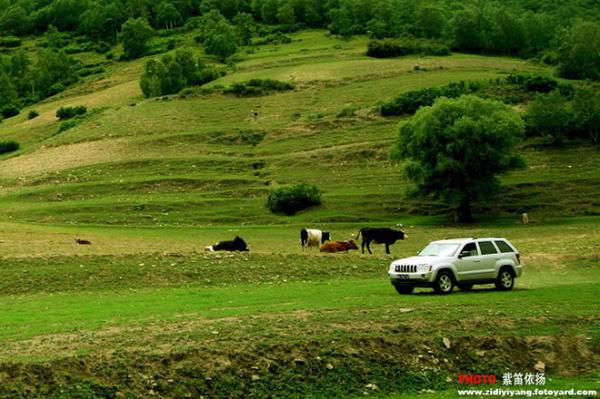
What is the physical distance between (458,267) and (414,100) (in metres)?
94.7

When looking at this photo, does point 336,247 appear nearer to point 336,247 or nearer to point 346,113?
point 336,247

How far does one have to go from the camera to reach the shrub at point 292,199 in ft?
279

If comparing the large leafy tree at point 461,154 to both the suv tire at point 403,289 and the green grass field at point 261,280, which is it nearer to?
the green grass field at point 261,280

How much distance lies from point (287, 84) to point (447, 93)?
105 feet

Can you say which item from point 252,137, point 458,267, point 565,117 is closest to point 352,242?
point 458,267

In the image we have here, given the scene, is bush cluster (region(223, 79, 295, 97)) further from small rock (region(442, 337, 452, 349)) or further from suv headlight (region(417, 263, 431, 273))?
small rock (region(442, 337, 452, 349))

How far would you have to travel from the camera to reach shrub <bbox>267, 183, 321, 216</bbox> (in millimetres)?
85188

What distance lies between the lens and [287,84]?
A: 14825cm

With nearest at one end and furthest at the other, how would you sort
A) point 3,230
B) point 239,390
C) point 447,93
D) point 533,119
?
1. point 239,390
2. point 3,230
3. point 533,119
4. point 447,93

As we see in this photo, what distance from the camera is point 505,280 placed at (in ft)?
116

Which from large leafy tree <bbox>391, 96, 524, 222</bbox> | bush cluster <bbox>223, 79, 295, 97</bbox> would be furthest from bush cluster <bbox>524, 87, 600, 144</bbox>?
bush cluster <bbox>223, 79, 295, 97</bbox>

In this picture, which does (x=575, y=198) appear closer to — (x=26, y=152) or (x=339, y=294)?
(x=339, y=294)

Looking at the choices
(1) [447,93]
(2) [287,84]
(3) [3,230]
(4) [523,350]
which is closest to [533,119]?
(1) [447,93]

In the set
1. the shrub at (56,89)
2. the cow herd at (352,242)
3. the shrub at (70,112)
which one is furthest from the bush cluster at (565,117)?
the shrub at (56,89)
